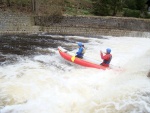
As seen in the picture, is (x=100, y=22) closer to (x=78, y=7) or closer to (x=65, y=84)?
(x=78, y=7)

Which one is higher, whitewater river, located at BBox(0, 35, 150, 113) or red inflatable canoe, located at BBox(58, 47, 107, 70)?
red inflatable canoe, located at BBox(58, 47, 107, 70)

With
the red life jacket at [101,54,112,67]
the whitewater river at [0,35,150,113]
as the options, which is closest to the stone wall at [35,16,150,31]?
the whitewater river at [0,35,150,113]

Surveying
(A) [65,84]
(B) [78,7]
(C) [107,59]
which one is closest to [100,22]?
(B) [78,7]

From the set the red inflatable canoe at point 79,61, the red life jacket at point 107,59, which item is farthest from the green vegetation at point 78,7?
the red life jacket at point 107,59

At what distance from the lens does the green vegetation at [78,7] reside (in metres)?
18.5

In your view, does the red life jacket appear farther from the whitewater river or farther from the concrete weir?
the concrete weir

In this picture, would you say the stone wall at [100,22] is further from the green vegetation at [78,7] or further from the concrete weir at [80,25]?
the green vegetation at [78,7]

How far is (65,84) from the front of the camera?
8.06m

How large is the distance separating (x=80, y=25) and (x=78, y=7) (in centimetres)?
485

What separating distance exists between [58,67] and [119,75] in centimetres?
267

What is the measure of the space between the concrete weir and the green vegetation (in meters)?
0.92

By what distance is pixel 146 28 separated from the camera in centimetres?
1928

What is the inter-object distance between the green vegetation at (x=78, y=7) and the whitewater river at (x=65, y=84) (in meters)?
6.32

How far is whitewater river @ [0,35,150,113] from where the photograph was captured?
6512 mm
